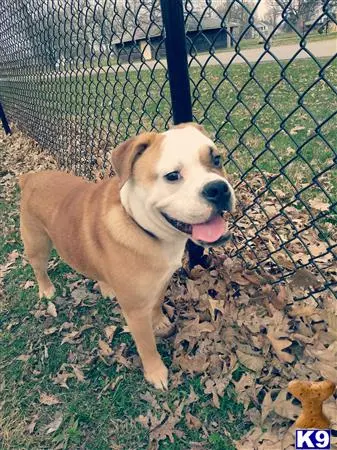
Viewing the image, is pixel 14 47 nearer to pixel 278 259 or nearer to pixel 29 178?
pixel 29 178

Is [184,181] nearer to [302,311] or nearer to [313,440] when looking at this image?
[302,311]

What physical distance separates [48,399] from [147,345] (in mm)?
790

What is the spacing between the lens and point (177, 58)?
225 centimetres

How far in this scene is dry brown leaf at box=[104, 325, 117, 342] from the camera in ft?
9.67

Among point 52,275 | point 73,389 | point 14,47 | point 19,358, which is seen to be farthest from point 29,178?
point 14,47

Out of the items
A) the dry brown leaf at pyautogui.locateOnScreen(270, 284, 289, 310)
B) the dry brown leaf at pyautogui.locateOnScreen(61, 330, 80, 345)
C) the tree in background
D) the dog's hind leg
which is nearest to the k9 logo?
the dry brown leaf at pyautogui.locateOnScreen(270, 284, 289, 310)

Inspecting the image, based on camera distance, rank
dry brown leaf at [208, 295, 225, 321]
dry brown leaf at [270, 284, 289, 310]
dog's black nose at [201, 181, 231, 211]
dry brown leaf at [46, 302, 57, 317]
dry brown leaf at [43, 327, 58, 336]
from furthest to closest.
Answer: dry brown leaf at [46, 302, 57, 317] < dry brown leaf at [43, 327, 58, 336] < dry brown leaf at [208, 295, 225, 321] < dry brown leaf at [270, 284, 289, 310] < dog's black nose at [201, 181, 231, 211]

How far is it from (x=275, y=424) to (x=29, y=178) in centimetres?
258

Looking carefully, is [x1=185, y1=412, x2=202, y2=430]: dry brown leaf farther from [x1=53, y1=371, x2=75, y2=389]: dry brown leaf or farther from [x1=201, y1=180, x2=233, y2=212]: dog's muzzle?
[x1=201, y1=180, x2=233, y2=212]: dog's muzzle

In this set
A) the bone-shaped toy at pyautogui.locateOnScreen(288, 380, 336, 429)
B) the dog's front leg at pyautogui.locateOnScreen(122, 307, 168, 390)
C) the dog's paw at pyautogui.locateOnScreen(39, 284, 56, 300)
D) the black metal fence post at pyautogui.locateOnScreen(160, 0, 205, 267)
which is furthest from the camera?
the dog's paw at pyautogui.locateOnScreen(39, 284, 56, 300)

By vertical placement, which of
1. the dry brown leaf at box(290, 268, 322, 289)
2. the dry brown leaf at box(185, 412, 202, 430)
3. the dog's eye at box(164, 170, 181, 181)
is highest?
the dog's eye at box(164, 170, 181, 181)

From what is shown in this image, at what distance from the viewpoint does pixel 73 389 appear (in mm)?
2648

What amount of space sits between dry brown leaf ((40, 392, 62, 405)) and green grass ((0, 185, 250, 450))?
25 millimetres

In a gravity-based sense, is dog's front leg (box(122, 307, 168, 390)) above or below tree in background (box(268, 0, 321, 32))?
below
